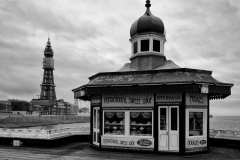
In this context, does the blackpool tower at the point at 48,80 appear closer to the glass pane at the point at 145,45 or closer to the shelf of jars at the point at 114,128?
the glass pane at the point at 145,45

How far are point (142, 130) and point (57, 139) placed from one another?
5352 millimetres

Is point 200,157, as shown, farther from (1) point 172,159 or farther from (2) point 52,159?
(2) point 52,159

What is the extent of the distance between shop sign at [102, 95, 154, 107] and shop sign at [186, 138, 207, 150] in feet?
8.83

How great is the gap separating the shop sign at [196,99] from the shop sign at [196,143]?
1.81m

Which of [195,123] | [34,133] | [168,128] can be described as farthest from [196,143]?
[34,133]

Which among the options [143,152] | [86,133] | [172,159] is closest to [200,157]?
[172,159]

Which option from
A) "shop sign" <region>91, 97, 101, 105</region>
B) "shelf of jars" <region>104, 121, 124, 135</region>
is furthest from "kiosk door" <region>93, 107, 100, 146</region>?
"shelf of jars" <region>104, 121, 124, 135</region>

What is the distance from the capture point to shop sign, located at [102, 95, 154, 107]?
37.6ft

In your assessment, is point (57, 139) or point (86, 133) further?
point (86, 133)

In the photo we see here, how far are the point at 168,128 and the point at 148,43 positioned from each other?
5767 mm

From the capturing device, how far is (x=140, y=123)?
1158cm

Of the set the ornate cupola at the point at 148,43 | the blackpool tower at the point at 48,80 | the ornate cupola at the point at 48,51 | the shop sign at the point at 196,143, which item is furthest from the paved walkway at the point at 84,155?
the ornate cupola at the point at 48,51

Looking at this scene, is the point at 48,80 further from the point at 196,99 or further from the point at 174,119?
the point at 196,99

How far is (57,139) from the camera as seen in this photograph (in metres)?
13.3
